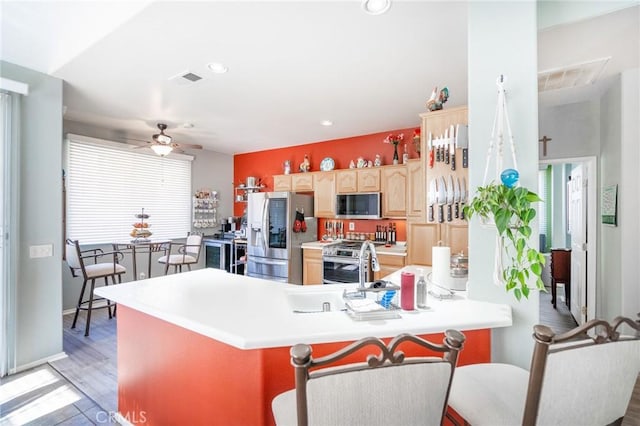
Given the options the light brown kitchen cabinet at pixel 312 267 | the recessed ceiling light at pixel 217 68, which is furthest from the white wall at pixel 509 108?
the light brown kitchen cabinet at pixel 312 267

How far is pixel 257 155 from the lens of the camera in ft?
19.4

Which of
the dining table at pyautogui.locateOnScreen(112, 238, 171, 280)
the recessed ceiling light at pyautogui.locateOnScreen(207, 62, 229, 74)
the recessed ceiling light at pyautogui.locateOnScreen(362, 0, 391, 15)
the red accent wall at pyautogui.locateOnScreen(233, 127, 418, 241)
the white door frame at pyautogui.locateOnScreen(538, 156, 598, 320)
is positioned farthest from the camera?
the red accent wall at pyautogui.locateOnScreen(233, 127, 418, 241)

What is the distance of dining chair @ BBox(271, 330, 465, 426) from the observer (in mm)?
744

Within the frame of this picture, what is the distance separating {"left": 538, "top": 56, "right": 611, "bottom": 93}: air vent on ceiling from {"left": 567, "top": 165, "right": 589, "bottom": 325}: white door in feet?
4.02

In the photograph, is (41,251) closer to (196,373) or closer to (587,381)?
(196,373)

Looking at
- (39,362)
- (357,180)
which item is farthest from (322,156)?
(39,362)

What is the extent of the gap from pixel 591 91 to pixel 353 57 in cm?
263

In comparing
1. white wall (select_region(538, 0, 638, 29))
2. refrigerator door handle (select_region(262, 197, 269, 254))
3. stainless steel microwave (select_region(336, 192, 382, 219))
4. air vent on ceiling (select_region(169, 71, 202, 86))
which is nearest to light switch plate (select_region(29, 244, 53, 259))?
air vent on ceiling (select_region(169, 71, 202, 86))

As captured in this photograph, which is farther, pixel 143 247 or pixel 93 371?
pixel 143 247

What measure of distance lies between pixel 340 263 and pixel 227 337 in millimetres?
3077

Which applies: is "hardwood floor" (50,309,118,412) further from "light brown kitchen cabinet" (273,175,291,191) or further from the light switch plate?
"light brown kitchen cabinet" (273,175,291,191)

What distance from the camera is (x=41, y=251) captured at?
2648 mm

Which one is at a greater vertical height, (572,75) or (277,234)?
(572,75)

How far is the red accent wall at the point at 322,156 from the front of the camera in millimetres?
4488
